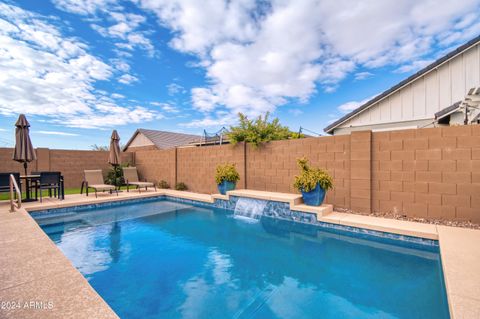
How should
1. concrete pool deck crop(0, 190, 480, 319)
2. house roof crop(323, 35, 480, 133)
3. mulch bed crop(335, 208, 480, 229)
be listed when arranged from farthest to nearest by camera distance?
1. house roof crop(323, 35, 480, 133)
2. mulch bed crop(335, 208, 480, 229)
3. concrete pool deck crop(0, 190, 480, 319)

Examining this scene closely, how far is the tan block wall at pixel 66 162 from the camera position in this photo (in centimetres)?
1057

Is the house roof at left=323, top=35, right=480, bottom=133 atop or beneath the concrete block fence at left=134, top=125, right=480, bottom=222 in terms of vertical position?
atop

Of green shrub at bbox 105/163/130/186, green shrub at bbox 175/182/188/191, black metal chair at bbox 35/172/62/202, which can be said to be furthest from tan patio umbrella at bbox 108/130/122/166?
green shrub at bbox 175/182/188/191

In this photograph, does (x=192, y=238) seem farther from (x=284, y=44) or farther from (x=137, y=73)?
(x=137, y=73)

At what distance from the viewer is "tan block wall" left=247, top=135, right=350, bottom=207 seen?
6.57 meters

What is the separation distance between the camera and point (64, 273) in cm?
259

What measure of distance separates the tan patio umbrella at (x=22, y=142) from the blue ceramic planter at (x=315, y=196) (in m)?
9.15

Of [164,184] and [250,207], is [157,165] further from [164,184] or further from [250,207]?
[250,207]

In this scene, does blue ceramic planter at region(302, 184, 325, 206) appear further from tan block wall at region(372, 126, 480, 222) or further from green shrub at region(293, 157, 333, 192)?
tan block wall at region(372, 126, 480, 222)

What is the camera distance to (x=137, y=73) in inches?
519

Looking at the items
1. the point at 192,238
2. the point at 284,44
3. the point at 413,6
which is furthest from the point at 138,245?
the point at 413,6

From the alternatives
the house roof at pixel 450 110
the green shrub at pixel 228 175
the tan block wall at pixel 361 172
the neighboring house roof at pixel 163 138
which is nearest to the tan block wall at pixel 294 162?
the tan block wall at pixel 361 172

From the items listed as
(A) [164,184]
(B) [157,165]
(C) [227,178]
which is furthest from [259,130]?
(B) [157,165]

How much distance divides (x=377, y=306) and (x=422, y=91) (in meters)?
9.80
